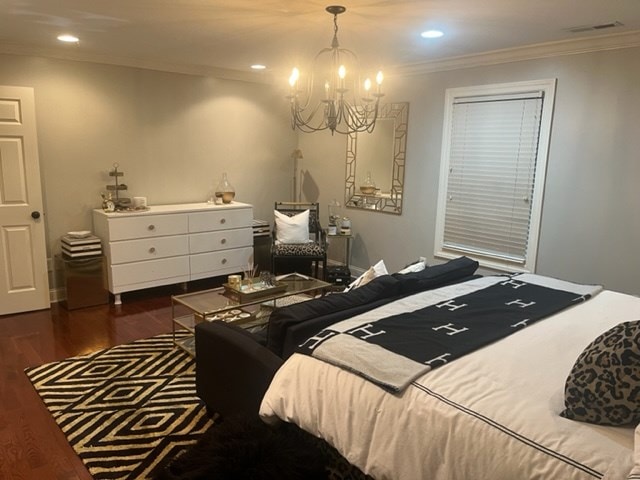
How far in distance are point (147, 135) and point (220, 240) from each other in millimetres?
1320

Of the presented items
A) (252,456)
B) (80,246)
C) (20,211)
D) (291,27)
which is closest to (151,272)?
(80,246)

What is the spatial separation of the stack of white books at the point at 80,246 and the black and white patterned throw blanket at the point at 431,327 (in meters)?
3.20

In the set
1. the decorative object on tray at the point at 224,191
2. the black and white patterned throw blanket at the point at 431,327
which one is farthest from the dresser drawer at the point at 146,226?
the black and white patterned throw blanket at the point at 431,327

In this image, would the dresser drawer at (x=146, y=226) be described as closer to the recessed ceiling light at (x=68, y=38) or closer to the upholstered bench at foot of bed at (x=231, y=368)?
the recessed ceiling light at (x=68, y=38)

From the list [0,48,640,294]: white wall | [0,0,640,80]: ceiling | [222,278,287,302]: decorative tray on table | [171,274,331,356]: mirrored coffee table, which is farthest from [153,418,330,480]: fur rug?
[0,48,640,294]: white wall

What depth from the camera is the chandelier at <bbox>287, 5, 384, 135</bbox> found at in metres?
2.97

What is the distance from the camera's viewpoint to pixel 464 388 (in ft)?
5.65

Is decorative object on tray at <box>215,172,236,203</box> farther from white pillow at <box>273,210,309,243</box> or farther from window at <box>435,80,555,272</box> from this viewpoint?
window at <box>435,80,555,272</box>

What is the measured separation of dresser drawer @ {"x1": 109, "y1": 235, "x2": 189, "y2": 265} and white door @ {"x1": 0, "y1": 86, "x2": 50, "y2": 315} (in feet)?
2.06

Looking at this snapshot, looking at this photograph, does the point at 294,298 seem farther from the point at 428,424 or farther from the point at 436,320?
the point at 428,424

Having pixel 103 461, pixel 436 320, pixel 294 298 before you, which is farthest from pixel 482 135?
pixel 103 461

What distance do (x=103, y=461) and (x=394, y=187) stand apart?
147 inches

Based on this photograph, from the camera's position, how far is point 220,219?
525cm

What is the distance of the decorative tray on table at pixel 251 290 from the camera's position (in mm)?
3470
